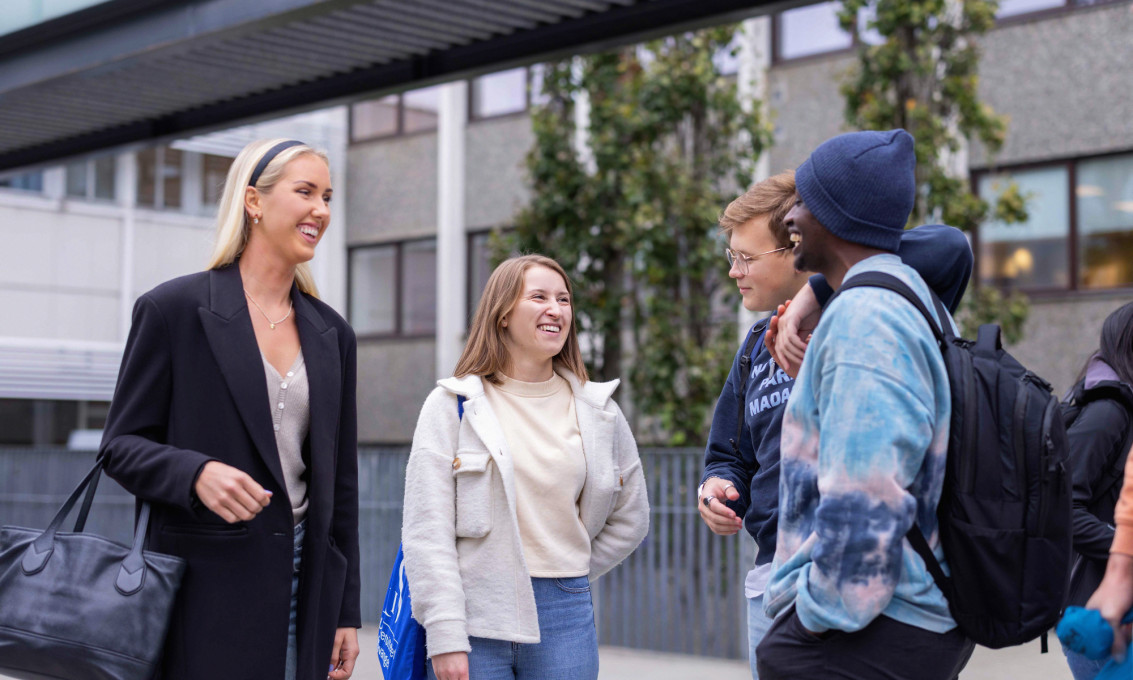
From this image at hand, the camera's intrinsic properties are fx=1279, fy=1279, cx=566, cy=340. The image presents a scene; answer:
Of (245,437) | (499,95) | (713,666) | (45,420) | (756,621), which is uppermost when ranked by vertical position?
(499,95)

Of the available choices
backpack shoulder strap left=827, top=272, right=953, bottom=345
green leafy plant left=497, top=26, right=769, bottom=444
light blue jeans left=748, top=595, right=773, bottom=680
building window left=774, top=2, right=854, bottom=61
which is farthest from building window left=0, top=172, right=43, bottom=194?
backpack shoulder strap left=827, top=272, right=953, bottom=345

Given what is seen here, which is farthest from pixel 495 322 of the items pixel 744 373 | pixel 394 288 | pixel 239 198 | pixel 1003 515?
pixel 394 288

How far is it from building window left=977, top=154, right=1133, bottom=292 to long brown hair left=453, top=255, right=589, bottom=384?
1096cm

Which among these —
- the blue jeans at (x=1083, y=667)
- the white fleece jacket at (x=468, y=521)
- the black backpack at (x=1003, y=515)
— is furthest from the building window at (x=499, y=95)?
the black backpack at (x=1003, y=515)

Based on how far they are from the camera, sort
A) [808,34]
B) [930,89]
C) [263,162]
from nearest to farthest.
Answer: [263,162] < [930,89] < [808,34]

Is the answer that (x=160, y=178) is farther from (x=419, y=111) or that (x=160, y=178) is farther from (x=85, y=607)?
(x=85, y=607)

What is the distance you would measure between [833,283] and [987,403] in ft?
1.39

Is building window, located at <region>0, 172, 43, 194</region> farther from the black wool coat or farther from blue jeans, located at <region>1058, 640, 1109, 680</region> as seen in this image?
blue jeans, located at <region>1058, 640, 1109, 680</region>

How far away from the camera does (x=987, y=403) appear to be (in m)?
2.32

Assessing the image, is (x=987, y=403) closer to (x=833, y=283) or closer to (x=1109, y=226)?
(x=833, y=283)

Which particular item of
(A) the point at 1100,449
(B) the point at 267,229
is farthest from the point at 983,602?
(B) the point at 267,229

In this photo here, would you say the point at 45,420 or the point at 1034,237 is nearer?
the point at 1034,237

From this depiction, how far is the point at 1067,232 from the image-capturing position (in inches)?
551

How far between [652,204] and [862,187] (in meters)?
→ 9.12
